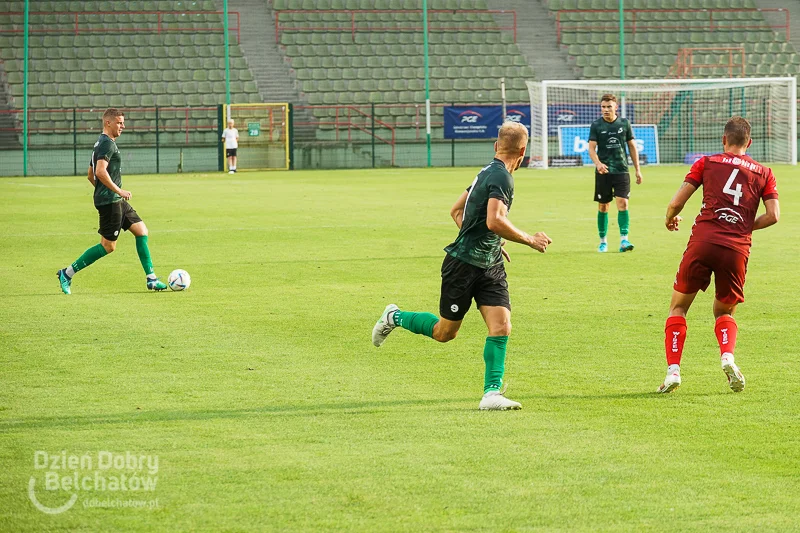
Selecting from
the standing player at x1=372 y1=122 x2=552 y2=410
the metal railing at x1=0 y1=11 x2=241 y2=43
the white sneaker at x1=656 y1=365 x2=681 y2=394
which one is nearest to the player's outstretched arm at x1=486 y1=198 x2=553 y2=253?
the standing player at x1=372 y1=122 x2=552 y2=410

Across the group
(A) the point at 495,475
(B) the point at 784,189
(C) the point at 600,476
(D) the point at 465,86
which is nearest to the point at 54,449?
(A) the point at 495,475

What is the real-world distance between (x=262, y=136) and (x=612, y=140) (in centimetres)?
2671

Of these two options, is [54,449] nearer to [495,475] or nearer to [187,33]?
[495,475]

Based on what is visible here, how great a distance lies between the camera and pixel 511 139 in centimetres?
685


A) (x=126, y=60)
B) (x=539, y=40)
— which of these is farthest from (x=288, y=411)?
(x=539, y=40)

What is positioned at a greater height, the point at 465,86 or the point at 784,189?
the point at 465,86

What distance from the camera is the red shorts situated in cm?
736

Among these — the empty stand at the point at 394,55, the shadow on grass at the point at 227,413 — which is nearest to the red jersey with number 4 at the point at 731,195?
the shadow on grass at the point at 227,413

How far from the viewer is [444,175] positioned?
35.6 m

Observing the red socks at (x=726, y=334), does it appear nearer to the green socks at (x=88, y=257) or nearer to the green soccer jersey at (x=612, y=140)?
the green socks at (x=88, y=257)

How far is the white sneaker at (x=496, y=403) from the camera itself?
670 centimetres

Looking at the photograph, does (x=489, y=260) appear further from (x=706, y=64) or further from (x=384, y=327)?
(x=706, y=64)

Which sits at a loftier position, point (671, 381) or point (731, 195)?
point (731, 195)

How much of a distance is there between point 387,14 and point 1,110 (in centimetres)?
1560
